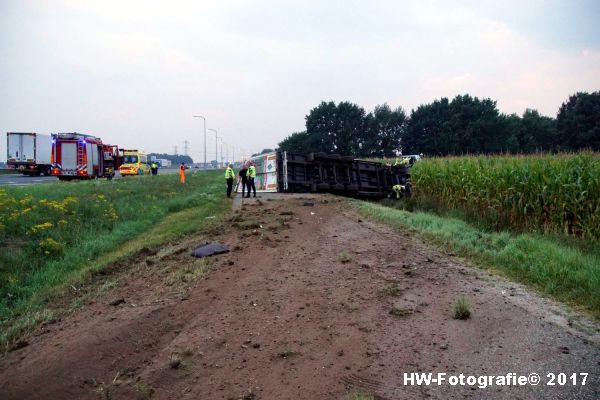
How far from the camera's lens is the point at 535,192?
11.9 metres

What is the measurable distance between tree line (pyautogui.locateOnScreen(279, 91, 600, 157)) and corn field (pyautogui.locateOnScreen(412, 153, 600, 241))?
41.1m

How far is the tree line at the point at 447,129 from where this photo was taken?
2495 inches

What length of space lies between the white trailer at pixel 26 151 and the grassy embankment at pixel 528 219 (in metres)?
34.3

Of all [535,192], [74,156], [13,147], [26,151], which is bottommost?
[535,192]

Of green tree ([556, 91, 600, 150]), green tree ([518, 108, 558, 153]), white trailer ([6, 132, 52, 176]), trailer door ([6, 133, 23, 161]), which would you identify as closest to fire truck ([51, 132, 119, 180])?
white trailer ([6, 132, 52, 176])

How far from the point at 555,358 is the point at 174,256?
289 inches

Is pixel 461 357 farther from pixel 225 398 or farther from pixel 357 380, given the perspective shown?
pixel 225 398

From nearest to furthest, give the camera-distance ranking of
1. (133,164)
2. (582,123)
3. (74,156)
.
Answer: (74,156)
(133,164)
(582,123)

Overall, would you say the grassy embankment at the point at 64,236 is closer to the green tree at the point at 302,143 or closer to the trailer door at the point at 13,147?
the trailer door at the point at 13,147

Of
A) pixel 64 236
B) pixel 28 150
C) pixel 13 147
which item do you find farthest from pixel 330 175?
pixel 13 147

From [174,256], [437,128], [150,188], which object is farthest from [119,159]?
[437,128]

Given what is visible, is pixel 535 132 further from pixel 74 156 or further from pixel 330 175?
pixel 74 156

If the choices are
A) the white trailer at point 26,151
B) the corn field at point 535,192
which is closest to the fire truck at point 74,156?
the white trailer at point 26,151

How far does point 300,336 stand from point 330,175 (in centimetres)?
1595
